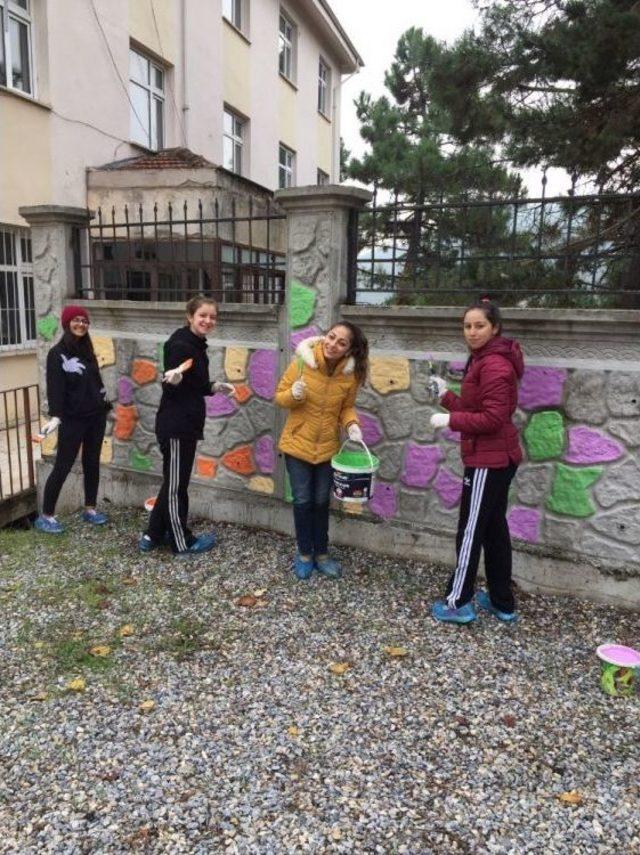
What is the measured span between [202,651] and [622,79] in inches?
231

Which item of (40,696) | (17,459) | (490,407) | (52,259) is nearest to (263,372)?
(490,407)

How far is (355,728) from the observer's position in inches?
107

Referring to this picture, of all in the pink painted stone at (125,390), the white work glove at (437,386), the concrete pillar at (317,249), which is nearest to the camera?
the white work glove at (437,386)

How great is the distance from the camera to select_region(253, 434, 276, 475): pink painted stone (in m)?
4.82

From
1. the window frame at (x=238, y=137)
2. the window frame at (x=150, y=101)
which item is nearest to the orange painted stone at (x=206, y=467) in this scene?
the window frame at (x=150, y=101)

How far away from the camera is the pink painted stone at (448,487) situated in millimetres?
4137

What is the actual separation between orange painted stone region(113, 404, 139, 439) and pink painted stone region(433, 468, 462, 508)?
2706 mm

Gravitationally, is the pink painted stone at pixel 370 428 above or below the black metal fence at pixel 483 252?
below

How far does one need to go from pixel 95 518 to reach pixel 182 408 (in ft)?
5.40

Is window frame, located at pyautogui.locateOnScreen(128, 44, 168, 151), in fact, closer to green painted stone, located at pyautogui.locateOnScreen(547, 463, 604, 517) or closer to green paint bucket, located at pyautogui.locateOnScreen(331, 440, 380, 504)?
green paint bucket, located at pyautogui.locateOnScreen(331, 440, 380, 504)

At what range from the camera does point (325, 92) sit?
20562 millimetres

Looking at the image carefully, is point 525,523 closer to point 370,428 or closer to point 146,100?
point 370,428

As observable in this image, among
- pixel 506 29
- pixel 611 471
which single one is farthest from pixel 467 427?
pixel 506 29

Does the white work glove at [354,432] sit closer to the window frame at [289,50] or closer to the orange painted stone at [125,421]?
the orange painted stone at [125,421]
